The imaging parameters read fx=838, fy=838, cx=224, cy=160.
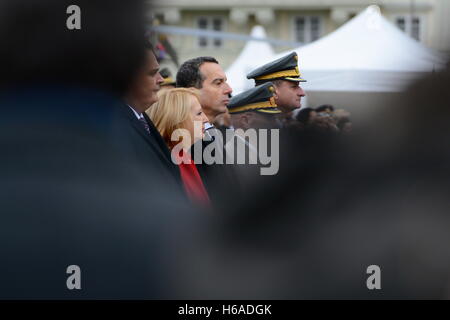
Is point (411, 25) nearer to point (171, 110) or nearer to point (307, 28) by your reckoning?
point (171, 110)

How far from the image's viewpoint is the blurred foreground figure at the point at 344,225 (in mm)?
1475

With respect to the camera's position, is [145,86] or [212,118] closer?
[145,86]

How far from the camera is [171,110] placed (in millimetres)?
2238

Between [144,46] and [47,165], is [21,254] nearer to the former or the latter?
[47,165]

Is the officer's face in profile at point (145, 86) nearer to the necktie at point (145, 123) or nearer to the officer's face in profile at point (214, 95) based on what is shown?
the necktie at point (145, 123)

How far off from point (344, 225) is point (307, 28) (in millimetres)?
1213

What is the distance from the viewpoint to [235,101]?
9.12ft

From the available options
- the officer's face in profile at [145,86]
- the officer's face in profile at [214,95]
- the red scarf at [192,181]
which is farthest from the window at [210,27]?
the red scarf at [192,181]

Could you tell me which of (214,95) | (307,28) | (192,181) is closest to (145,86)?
(192,181)

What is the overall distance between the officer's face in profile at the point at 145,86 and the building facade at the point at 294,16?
0.08 metres

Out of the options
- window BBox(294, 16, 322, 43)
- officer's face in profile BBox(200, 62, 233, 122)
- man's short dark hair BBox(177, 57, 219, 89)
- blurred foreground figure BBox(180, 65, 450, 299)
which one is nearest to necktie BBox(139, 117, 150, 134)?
blurred foreground figure BBox(180, 65, 450, 299)

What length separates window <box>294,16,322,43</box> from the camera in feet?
7.57
